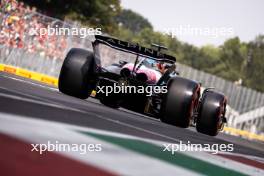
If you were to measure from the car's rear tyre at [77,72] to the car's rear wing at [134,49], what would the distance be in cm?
37

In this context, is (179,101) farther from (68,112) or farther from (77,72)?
(68,112)

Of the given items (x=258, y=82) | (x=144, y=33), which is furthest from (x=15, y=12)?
(x=144, y=33)

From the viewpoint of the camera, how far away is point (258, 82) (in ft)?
267

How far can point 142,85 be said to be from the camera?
25.8ft

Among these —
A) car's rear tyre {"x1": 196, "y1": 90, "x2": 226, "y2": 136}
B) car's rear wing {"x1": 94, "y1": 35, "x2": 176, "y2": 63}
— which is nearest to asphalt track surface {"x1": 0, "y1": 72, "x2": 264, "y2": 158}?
car's rear tyre {"x1": 196, "y1": 90, "x2": 226, "y2": 136}

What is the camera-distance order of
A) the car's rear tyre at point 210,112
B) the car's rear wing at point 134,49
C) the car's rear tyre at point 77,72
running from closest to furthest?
1. the car's rear wing at point 134,49
2. the car's rear tyre at point 77,72
3. the car's rear tyre at point 210,112

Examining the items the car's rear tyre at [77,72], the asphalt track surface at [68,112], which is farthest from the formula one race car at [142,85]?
the asphalt track surface at [68,112]

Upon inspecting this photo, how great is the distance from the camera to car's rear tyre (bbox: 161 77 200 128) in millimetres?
7113

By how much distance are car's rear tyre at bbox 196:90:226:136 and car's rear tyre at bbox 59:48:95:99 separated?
180 centimetres

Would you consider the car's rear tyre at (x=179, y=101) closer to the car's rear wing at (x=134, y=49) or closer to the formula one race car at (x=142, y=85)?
the formula one race car at (x=142, y=85)

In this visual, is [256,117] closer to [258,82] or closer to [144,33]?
[258,82]

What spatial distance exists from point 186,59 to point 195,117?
123 m

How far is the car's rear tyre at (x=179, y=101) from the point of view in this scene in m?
7.11

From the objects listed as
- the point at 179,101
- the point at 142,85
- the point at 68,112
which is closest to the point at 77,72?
the point at 142,85
